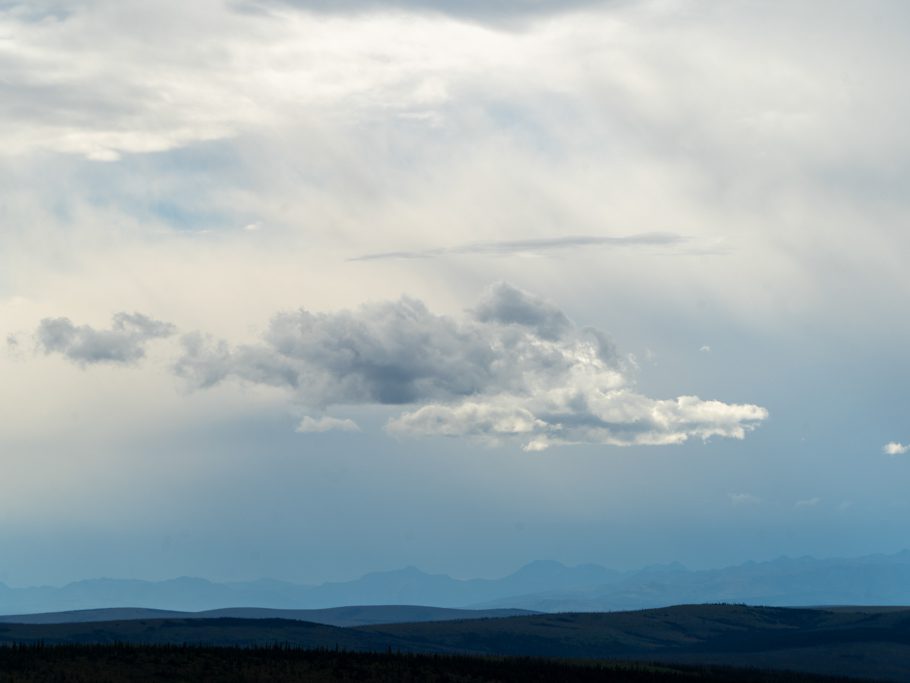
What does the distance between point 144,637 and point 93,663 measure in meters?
106

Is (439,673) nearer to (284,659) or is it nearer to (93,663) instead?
(284,659)

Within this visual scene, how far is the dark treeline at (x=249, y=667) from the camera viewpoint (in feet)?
290

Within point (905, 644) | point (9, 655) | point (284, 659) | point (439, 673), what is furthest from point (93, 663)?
point (905, 644)

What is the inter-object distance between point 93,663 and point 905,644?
14675cm

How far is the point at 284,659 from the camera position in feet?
327

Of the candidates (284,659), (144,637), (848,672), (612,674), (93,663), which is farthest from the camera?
(144,637)

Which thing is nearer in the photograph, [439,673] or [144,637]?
[439,673]

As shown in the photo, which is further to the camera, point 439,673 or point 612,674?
point 612,674

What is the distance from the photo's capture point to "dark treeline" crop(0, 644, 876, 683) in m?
88.2

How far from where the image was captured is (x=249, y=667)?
311ft

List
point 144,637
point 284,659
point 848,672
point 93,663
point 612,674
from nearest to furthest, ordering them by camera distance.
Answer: point 93,663 → point 284,659 → point 612,674 → point 848,672 → point 144,637

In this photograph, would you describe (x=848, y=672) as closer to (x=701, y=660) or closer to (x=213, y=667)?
(x=701, y=660)

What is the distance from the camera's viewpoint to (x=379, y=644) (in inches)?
7869

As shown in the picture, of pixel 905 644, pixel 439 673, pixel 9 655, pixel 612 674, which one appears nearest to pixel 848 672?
pixel 905 644
